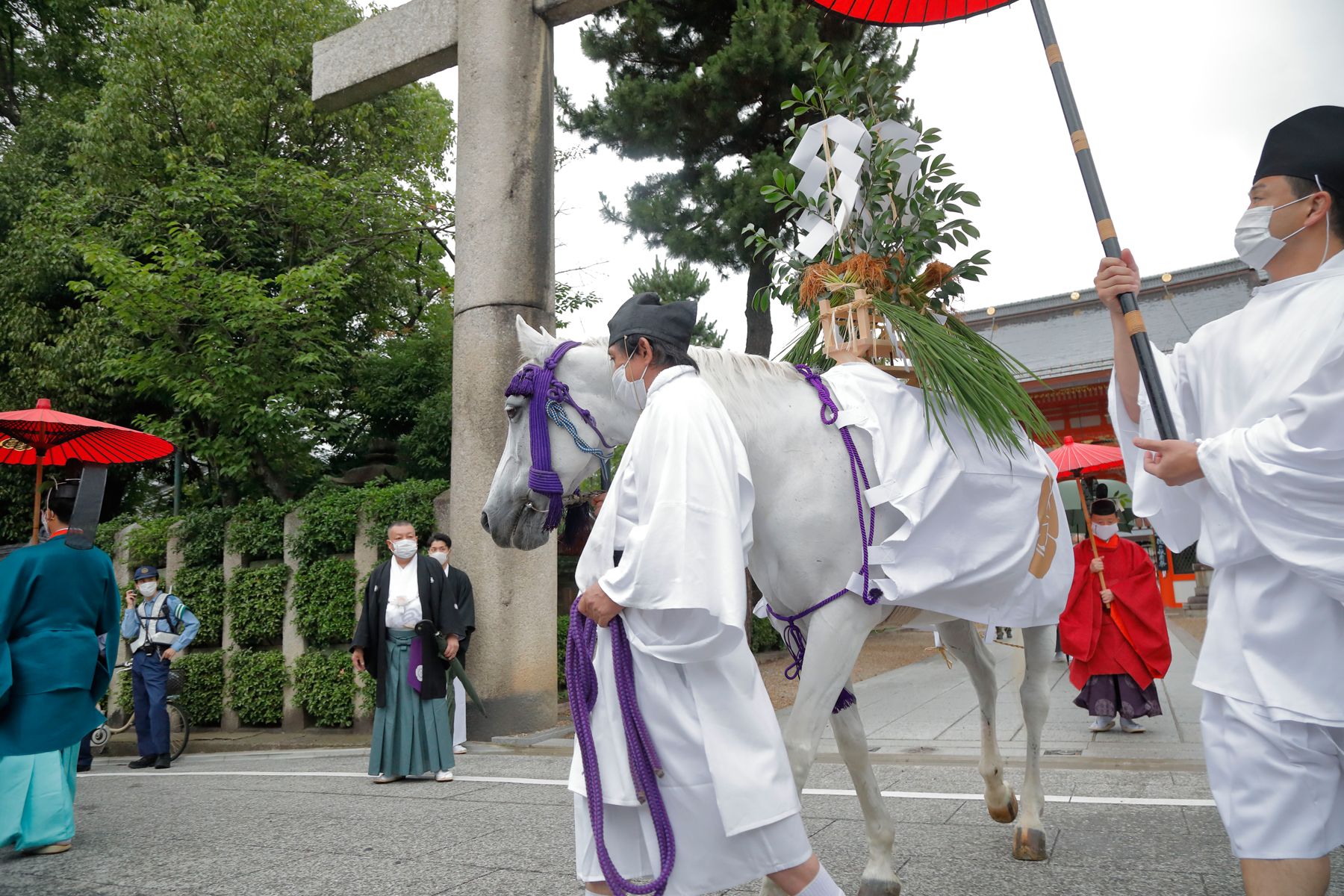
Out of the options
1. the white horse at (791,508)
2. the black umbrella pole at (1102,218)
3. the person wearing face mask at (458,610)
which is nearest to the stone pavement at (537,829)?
the white horse at (791,508)

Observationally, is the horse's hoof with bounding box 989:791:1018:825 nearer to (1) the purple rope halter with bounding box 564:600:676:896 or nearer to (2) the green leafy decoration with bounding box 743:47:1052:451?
(2) the green leafy decoration with bounding box 743:47:1052:451

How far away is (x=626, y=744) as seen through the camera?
2277 mm

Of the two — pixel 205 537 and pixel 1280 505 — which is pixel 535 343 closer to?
pixel 1280 505

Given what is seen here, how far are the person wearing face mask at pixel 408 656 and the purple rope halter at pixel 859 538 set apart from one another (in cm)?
443

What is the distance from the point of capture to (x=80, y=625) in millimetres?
4992

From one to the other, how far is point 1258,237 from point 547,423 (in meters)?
2.07

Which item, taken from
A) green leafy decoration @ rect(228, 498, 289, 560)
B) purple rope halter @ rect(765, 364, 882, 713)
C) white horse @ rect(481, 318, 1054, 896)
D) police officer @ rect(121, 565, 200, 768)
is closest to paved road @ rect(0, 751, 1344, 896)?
white horse @ rect(481, 318, 1054, 896)

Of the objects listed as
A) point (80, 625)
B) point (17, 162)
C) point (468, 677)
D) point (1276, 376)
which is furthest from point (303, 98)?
point (1276, 376)

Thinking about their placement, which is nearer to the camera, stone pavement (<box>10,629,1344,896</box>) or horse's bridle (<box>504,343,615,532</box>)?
horse's bridle (<box>504,343,615,532</box>)

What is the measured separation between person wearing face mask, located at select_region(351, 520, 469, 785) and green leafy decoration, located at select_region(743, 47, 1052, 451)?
430 centimetres

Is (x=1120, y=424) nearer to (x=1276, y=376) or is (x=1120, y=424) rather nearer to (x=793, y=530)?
(x=1276, y=376)

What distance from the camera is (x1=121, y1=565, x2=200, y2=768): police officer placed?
28.9 feet

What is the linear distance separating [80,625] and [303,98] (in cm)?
1161

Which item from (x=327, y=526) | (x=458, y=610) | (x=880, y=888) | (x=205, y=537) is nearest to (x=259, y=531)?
(x=205, y=537)
